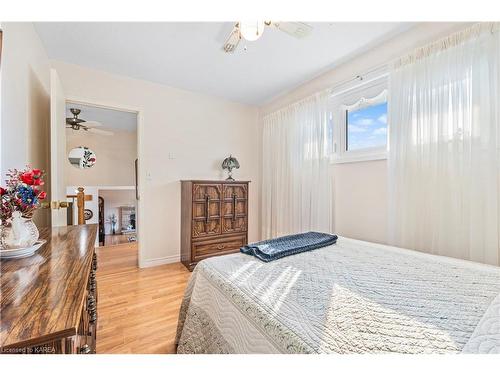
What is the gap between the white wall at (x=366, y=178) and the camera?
1895 millimetres

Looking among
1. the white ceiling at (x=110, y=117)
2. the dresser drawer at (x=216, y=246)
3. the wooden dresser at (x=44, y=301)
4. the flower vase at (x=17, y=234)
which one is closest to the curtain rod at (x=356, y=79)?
the dresser drawer at (x=216, y=246)

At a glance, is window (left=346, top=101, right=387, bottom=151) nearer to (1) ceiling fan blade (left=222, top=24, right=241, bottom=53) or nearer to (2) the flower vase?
(1) ceiling fan blade (left=222, top=24, right=241, bottom=53)

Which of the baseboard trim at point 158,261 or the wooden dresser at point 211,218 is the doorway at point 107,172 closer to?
the baseboard trim at point 158,261

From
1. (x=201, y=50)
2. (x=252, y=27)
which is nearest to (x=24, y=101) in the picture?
(x=201, y=50)

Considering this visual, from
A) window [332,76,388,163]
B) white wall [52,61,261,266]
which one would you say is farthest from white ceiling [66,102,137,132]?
window [332,76,388,163]

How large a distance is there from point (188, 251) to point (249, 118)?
7.52ft

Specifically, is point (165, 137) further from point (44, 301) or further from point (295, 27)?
point (44, 301)

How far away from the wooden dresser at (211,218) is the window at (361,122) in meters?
1.39

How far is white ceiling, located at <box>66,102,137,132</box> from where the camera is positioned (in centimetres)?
393

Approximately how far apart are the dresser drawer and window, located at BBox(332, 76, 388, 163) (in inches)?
65.4

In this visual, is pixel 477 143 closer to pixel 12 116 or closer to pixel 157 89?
pixel 12 116
